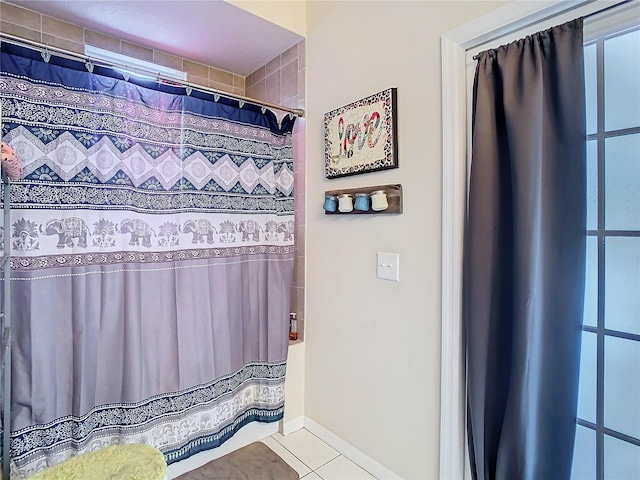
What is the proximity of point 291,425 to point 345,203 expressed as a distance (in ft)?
4.54

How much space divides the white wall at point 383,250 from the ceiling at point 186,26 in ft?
1.07

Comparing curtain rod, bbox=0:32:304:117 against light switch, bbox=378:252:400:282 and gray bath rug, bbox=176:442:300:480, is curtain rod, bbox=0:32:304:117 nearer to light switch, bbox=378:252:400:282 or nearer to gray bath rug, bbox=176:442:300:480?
light switch, bbox=378:252:400:282

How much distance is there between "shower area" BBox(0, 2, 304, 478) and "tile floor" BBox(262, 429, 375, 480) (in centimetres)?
15

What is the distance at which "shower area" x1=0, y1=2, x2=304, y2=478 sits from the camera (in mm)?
1285

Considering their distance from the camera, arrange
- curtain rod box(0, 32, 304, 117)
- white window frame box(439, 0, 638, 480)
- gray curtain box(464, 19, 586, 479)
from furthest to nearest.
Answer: white window frame box(439, 0, 638, 480) < curtain rod box(0, 32, 304, 117) < gray curtain box(464, 19, 586, 479)

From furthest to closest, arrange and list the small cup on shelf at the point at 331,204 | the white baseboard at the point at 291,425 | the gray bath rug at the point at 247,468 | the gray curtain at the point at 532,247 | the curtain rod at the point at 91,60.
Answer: the white baseboard at the point at 291,425 → the small cup on shelf at the point at 331,204 → the gray bath rug at the point at 247,468 → the curtain rod at the point at 91,60 → the gray curtain at the point at 532,247

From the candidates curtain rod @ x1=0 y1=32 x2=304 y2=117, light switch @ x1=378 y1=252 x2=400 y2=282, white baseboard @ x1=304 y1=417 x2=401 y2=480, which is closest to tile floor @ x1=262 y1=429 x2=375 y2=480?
white baseboard @ x1=304 y1=417 x2=401 y2=480

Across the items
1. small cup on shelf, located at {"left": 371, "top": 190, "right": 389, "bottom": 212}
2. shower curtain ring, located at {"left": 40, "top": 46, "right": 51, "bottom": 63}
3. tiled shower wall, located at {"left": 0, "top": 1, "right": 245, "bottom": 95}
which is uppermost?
tiled shower wall, located at {"left": 0, "top": 1, "right": 245, "bottom": 95}

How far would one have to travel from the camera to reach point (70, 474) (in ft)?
3.62

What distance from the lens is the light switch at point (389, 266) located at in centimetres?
157

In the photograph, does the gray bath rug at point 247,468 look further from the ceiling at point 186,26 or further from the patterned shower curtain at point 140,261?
the ceiling at point 186,26

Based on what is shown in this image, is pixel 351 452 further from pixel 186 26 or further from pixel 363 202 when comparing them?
pixel 186 26

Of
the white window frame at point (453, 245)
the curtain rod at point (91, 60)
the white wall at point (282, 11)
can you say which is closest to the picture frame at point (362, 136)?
the white window frame at point (453, 245)

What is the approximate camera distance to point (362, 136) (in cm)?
167
